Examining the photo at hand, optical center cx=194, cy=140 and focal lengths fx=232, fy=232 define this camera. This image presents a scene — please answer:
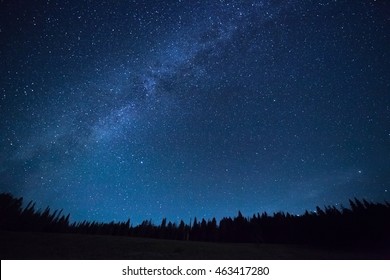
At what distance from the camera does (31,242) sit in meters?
21.1

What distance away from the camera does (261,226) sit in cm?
3975

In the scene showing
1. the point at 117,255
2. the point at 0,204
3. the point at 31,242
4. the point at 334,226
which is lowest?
the point at 117,255

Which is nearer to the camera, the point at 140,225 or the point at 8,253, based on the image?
the point at 8,253

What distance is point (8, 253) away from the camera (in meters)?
17.0

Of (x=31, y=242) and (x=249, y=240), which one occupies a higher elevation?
(x=249, y=240)

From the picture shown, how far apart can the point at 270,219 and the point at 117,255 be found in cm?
2972

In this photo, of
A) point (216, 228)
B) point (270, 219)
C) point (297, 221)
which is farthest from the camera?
point (216, 228)

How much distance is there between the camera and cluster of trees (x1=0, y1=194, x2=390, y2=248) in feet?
93.9

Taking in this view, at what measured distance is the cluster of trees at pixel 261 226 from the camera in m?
28.6
